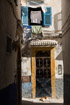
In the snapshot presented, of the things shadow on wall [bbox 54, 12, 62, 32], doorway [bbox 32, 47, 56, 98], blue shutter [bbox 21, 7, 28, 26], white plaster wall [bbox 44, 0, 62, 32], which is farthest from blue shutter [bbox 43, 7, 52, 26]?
Result: doorway [bbox 32, 47, 56, 98]

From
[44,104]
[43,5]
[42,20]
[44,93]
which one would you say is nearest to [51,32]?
[42,20]

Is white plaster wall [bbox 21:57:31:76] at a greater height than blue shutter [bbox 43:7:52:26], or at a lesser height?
lesser

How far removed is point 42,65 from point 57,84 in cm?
173

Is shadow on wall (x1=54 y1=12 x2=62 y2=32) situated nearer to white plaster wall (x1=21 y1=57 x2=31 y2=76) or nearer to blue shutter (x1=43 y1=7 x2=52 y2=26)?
blue shutter (x1=43 y1=7 x2=52 y2=26)

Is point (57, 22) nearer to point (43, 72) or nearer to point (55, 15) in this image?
A: point (55, 15)

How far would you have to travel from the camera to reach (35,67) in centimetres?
1549

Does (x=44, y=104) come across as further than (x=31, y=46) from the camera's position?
No

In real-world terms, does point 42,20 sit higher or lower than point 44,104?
higher

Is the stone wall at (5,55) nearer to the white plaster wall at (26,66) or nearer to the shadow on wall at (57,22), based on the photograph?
the white plaster wall at (26,66)

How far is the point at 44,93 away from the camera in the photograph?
15469 mm

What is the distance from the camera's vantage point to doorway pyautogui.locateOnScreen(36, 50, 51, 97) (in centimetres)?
1545

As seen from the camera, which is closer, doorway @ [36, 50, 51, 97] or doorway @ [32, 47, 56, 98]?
doorway @ [32, 47, 56, 98]

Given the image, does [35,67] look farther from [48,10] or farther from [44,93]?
[48,10]

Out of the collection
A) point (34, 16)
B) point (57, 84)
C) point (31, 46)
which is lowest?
point (57, 84)
